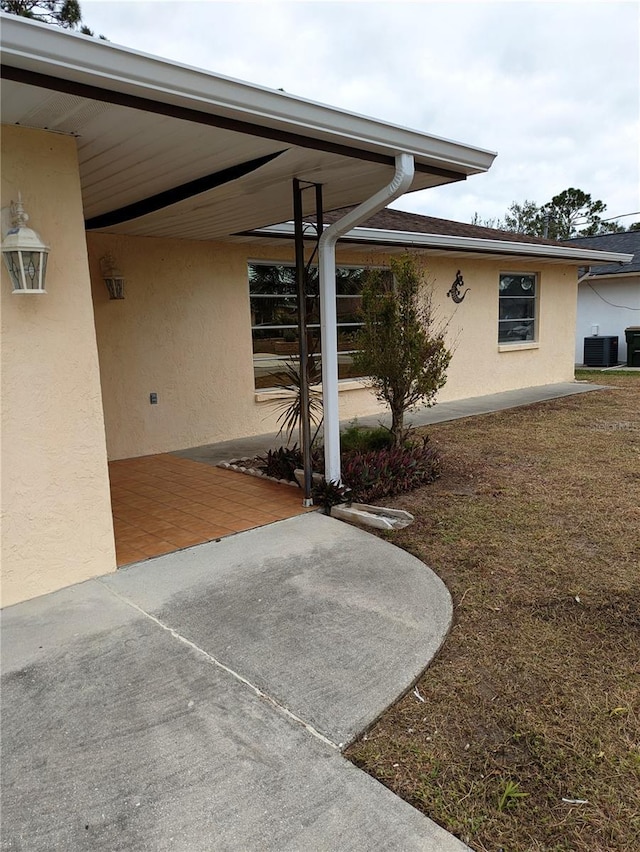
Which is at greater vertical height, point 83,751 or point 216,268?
point 216,268

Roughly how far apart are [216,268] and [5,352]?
4.85m

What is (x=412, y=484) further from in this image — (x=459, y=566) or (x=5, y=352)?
(x=5, y=352)

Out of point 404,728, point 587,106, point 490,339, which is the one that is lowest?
point 404,728

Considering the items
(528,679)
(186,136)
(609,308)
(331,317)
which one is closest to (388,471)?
(331,317)

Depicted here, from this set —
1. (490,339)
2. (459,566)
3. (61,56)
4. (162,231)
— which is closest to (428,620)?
(459,566)

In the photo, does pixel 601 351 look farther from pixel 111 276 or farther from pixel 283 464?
pixel 111 276

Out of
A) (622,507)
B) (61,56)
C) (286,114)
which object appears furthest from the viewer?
(622,507)

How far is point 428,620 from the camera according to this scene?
3113 mm

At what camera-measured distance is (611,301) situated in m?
18.1

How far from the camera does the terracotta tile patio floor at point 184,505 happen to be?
4.31 metres

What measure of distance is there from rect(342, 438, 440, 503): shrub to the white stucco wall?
14.5 meters

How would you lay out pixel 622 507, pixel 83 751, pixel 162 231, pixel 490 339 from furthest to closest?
pixel 490 339 < pixel 162 231 < pixel 622 507 < pixel 83 751

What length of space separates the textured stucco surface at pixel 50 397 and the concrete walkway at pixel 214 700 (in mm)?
259

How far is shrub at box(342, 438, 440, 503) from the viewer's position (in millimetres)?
5184
